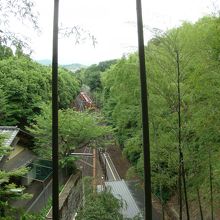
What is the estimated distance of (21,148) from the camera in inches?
546

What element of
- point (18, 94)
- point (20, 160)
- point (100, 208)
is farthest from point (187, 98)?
point (18, 94)

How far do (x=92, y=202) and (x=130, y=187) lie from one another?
7142 mm

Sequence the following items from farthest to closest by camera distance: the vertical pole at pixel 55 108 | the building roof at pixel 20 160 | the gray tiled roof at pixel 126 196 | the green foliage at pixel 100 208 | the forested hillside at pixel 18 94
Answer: the forested hillside at pixel 18 94 < the gray tiled roof at pixel 126 196 < the building roof at pixel 20 160 < the green foliage at pixel 100 208 < the vertical pole at pixel 55 108

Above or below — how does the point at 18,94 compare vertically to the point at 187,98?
above

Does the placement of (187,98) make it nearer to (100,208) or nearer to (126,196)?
(100,208)

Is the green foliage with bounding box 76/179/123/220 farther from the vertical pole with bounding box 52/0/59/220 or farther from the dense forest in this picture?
the vertical pole with bounding box 52/0/59/220

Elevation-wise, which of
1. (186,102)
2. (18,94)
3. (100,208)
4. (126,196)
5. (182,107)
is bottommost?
(126,196)

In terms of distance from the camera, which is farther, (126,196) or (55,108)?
(126,196)

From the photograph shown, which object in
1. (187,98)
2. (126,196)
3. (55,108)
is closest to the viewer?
(55,108)

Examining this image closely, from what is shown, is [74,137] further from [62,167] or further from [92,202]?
[92,202]

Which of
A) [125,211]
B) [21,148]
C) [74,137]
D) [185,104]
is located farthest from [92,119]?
[185,104]

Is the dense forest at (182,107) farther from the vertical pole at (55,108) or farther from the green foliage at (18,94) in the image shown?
the green foliage at (18,94)

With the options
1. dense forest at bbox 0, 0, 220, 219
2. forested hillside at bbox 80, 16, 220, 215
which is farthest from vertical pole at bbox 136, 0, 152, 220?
forested hillside at bbox 80, 16, 220, 215

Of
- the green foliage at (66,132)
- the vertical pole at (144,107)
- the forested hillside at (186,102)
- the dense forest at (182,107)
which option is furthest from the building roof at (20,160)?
the vertical pole at (144,107)
